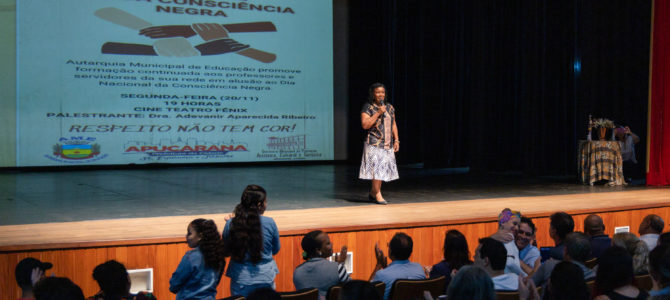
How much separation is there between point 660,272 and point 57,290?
1.92m

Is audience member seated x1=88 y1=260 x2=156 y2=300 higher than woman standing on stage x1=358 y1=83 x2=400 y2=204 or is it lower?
lower

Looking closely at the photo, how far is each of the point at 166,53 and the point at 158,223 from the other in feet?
20.6

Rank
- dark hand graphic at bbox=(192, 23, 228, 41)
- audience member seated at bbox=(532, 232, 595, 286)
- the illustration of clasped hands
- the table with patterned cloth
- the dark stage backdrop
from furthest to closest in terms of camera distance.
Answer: dark hand graphic at bbox=(192, 23, 228, 41) < the illustration of clasped hands < the dark stage backdrop < the table with patterned cloth < audience member seated at bbox=(532, 232, 595, 286)

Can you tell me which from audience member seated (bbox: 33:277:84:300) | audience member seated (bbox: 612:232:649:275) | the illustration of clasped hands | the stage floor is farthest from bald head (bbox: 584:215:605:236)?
the illustration of clasped hands

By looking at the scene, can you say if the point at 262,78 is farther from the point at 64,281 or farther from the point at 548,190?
the point at 64,281

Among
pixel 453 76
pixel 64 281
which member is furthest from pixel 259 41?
pixel 64 281

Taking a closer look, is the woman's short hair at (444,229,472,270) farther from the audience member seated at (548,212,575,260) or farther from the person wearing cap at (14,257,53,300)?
the person wearing cap at (14,257,53,300)

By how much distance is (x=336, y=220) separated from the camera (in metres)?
4.04

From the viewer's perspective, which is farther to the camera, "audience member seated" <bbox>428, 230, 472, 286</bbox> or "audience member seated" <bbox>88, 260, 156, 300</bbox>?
"audience member seated" <bbox>428, 230, 472, 286</bbox>

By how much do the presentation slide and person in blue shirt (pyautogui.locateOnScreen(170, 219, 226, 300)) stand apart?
24.3ft

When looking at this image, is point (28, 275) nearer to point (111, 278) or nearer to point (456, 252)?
point (111, 278)

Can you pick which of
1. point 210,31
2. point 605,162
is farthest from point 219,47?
point 605,162

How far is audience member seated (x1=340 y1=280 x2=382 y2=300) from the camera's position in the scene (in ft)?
5.69

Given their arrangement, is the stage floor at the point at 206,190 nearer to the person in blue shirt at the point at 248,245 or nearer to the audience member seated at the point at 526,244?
the person in blue shirt at the point at 248,245
